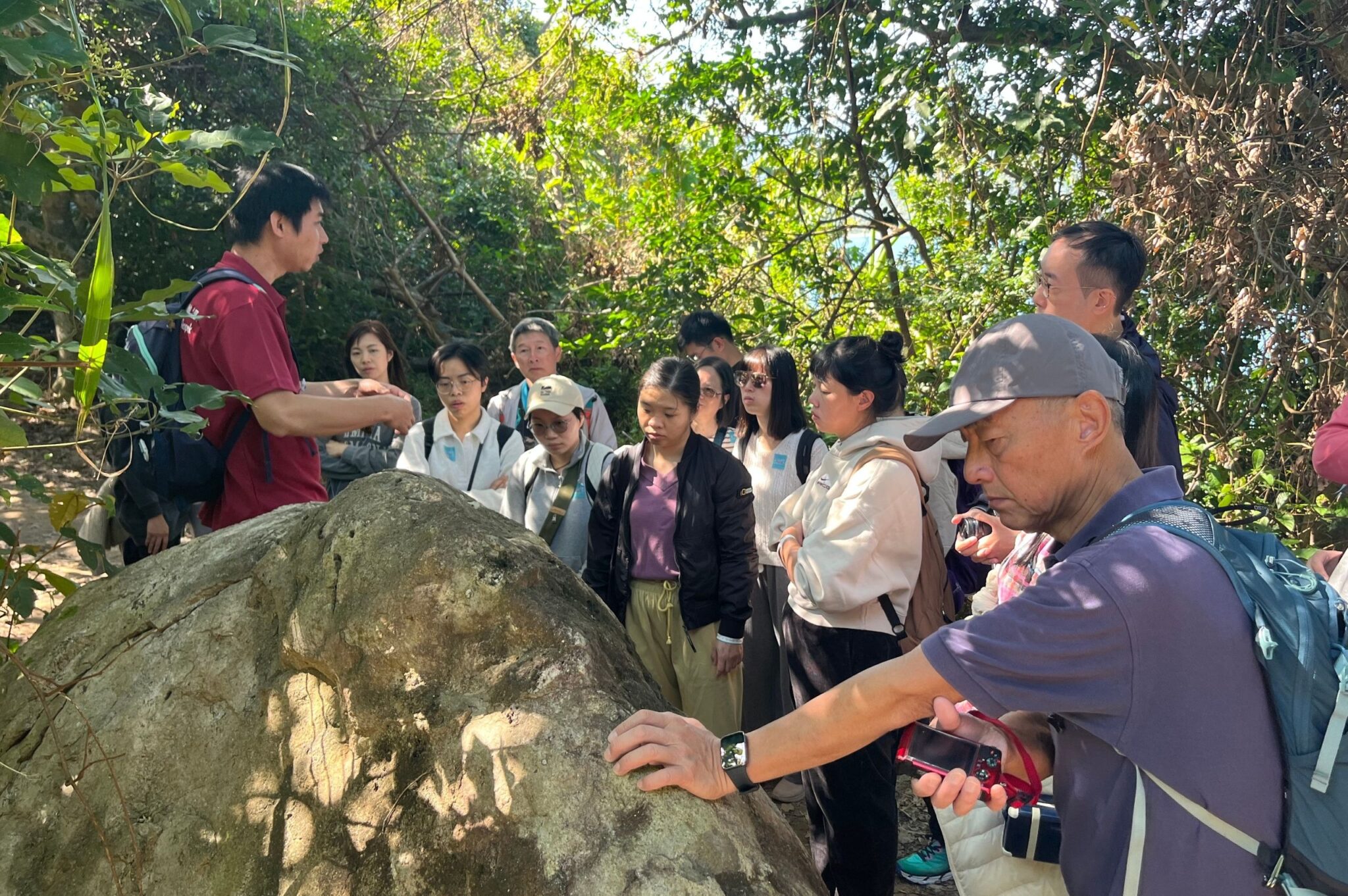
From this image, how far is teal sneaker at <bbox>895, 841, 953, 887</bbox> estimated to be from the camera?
3.83 m

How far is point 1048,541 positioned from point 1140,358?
561mm

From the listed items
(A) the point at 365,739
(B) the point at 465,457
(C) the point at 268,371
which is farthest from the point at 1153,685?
(B) the point at 465,457

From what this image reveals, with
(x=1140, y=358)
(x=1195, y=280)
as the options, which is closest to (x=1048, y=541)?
(x=1140, y=358)

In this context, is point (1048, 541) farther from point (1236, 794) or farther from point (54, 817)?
point (54, 817)

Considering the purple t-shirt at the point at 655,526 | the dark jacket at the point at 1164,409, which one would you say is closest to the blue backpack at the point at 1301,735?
the dark jacket at the point at 1164,409

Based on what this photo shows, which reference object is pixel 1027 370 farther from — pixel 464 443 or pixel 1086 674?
pixel 464 443

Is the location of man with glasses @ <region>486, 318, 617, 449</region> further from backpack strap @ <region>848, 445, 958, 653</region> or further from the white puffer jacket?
the white puffer jacket

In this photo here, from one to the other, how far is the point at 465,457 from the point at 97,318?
9.64ft

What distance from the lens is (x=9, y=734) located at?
8.62 ft

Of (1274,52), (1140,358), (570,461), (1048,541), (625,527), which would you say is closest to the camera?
(1048,541)

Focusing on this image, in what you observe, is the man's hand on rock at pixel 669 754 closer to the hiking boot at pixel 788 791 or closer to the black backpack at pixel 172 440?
the black backpack at pixel 172 440

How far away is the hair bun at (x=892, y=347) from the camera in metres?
3.63

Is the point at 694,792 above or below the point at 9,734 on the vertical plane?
above

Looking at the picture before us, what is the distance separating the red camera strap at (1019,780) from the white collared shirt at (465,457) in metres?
2.99
